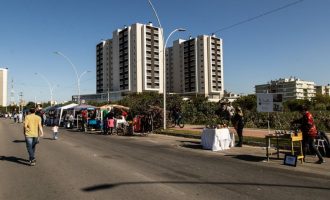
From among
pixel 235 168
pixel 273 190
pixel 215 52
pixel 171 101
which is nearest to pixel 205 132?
pixel 235 168

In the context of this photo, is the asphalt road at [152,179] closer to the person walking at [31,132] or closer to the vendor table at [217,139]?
the person walking at [31,132]

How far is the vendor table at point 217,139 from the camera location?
49.3 ft

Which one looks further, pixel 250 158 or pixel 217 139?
pixel 217 139

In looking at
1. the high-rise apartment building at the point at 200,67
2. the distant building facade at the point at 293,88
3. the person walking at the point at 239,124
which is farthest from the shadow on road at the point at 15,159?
the distant building facade at the point at 293,88

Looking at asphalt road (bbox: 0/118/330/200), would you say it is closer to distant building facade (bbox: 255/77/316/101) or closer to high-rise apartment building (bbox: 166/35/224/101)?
high-rise apartment building (bbox: 166/35/224/101)

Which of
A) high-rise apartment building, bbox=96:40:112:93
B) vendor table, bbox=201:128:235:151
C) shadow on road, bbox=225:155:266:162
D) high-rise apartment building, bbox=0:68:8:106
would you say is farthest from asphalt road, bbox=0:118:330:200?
high-rise apartment building, bbox=96:40:112:93

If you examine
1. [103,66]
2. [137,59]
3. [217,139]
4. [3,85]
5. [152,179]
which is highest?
[103,66]

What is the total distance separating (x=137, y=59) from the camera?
135625mm

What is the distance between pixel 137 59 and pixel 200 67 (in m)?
28.8

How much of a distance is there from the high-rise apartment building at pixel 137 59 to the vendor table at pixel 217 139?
11672 centimetres

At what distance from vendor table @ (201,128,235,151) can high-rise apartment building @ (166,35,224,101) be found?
13230 cm

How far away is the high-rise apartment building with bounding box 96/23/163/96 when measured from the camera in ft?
442

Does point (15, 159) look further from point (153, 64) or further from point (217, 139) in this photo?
point (153, 64)

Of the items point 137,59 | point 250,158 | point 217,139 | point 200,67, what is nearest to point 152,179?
point 250,158
